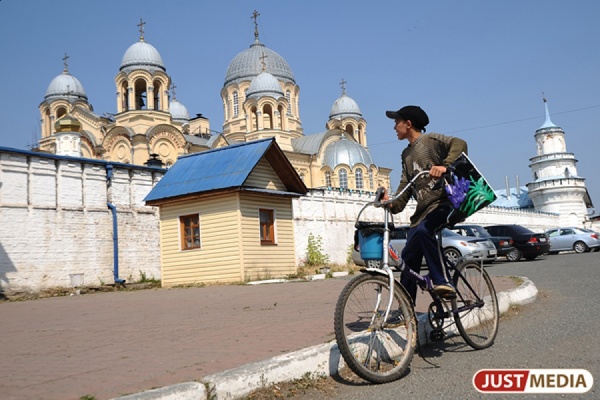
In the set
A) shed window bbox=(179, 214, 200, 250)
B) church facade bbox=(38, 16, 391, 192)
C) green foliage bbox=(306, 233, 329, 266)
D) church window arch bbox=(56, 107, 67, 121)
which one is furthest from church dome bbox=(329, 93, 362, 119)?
shed window bbox=(179, 214, 200, 250)

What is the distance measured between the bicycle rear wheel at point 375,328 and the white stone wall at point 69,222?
1411 cm

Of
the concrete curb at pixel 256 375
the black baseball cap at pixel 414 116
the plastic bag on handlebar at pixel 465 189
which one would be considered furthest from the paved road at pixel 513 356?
the black baseball cap at pixel 414 116

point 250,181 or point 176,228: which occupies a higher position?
→ point 250,181

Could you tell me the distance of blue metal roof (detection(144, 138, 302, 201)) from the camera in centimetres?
1673

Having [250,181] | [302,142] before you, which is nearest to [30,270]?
[250,181]

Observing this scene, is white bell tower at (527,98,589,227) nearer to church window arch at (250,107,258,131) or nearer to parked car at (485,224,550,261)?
church window arch at (250,107,258,131)

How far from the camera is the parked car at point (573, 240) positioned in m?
28.7

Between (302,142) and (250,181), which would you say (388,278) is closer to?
(250,181)

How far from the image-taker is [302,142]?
55500mm

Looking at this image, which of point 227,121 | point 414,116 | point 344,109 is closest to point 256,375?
point 414,116

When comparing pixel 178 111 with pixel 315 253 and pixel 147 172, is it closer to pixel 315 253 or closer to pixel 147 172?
pixel 315 253

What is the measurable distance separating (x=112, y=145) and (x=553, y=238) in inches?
1281

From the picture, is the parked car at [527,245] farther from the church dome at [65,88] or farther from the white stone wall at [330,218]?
the church dome at [65,88]

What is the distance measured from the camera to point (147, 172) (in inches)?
796
